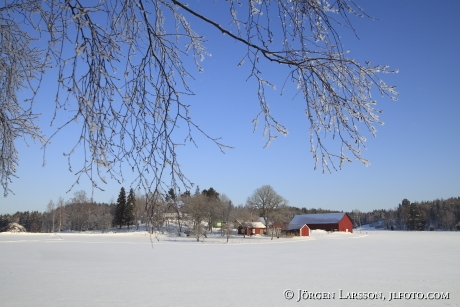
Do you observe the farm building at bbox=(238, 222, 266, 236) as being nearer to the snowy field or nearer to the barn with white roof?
the barn with white roof

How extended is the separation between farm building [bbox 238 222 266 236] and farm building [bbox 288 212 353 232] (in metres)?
8.40

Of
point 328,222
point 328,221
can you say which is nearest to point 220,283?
point 328,222

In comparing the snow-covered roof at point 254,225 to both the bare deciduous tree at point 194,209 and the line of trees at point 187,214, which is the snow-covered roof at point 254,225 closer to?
the line of trees at point 187,214

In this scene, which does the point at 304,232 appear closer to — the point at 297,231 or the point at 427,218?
the point at 297,231

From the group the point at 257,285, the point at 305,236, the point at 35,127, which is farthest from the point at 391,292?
the point at 305,236

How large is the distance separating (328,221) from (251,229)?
1795 centimetres

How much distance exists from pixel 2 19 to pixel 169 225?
2486 millimetres

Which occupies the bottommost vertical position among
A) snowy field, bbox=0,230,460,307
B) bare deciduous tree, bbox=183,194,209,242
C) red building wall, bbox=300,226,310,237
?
red building wall, bbox=300,226,310,237

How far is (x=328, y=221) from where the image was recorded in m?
61.9

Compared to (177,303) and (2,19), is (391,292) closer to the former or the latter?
(177,303)

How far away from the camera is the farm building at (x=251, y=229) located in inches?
1999

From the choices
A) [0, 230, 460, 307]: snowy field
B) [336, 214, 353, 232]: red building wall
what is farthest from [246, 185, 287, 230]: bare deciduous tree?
[0, 230, 460, 307]: snowy field

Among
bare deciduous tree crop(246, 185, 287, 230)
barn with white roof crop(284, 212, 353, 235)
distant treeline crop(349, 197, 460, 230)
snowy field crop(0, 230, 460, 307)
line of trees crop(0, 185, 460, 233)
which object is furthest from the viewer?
distant treeline crop(349, 197, 460, 230)

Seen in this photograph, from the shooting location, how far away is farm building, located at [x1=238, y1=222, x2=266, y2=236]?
50.8 m
